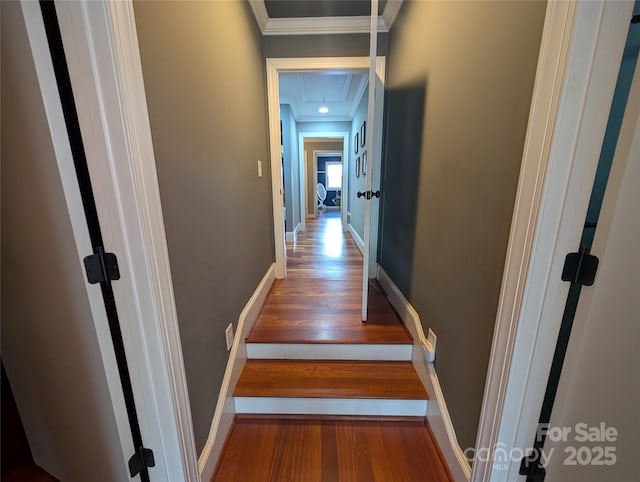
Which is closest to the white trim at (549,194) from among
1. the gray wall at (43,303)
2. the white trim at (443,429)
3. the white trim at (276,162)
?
the white trim at (443,429)

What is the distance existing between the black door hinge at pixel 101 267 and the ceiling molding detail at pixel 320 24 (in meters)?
2.23

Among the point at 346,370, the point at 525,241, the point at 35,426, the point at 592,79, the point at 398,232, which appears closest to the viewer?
the point at 592,79

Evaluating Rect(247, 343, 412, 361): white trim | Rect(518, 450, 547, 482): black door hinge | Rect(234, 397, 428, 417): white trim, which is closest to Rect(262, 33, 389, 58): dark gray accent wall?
Rect(247, 343, 412, 361): white trim

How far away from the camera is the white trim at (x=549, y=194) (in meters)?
0.60

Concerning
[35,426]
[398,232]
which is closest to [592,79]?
[398,232]

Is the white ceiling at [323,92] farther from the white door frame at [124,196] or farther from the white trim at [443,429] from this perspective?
the white trim at [443,429]

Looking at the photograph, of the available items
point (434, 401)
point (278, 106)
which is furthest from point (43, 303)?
point (278, 106)

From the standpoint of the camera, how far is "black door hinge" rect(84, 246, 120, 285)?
2.39 ft

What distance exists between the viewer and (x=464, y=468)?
41.2 inches

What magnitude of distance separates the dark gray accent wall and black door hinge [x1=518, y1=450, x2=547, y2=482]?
109 inches

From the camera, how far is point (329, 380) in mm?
1556

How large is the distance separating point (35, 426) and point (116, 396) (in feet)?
1.93

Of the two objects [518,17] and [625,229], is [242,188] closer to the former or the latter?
[518,17]

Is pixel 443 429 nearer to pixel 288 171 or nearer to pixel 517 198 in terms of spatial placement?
pixel 517 198
